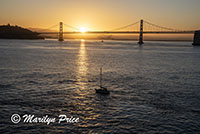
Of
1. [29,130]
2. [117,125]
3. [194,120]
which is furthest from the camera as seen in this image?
[194,120]

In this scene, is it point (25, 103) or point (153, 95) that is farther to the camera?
point (153, 95)

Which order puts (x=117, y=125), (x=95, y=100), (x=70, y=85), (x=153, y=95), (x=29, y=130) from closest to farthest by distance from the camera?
(x=29, y=130) < (x=117, y=125) < (x=95, y=100) < (x=153, y=95) < (x=70, y=85)

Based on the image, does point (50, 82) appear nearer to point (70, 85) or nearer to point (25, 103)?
point (70, 85)

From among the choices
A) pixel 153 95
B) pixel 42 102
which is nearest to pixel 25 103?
pixel 42 102

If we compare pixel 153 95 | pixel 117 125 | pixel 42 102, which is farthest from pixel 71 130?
pixel 153 95

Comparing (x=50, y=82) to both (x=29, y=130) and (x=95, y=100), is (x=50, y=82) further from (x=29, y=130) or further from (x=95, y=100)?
(x=29, y=130)

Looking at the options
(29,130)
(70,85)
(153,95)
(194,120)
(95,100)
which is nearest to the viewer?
(29,130)

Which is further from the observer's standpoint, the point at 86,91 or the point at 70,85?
the point at 70,85

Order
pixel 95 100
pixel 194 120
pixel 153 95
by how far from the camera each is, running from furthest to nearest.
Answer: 1. pixel 153 95
2. pixel 95 100
3. pixel 194 120
